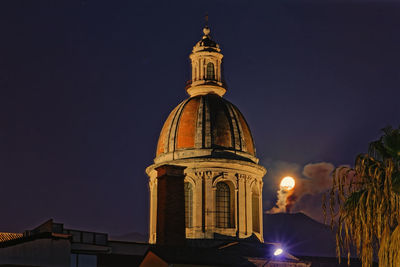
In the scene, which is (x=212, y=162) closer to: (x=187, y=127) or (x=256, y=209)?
(x=187, y=127)

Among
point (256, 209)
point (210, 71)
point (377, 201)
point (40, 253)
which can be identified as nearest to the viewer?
point (377, 201)

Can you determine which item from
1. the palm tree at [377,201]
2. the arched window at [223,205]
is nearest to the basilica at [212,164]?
the arched window at [223,205]

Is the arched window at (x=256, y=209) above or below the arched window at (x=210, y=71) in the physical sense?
below

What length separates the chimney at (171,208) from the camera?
40906 mm

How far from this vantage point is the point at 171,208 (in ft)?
135

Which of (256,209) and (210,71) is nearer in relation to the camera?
(256,209)

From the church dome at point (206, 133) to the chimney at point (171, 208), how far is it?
1719cm

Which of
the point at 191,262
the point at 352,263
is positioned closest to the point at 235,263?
the point at 191,262

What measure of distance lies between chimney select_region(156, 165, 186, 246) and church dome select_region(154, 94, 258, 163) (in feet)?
56.4

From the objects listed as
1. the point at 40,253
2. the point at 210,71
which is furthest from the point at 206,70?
the point at 40,253

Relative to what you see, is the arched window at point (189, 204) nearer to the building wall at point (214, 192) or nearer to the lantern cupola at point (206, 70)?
the building wall at point (214, 192)

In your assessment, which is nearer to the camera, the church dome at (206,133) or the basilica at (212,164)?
the basilica at (212,164)

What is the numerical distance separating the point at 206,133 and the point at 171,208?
62.8 ft

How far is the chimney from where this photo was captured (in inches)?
1610
